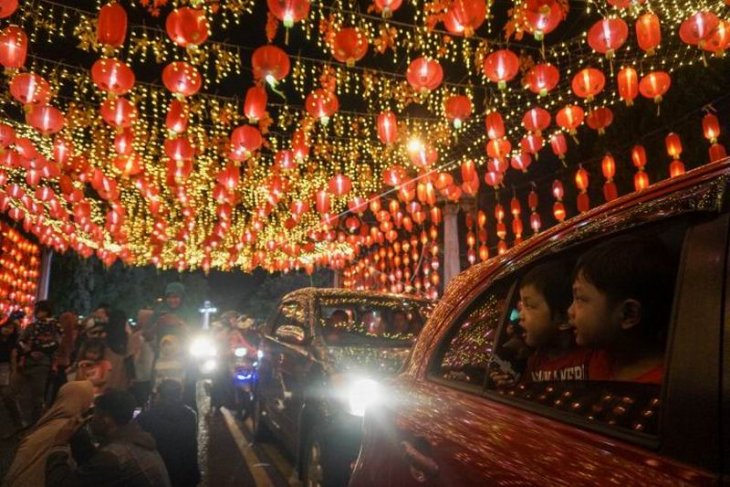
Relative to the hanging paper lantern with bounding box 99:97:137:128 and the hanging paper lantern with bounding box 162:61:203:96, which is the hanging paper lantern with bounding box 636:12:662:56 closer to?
the hanging paper lantern with bounding box 162:61:203:96

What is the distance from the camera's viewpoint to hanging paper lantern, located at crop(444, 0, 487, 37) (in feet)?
22.1

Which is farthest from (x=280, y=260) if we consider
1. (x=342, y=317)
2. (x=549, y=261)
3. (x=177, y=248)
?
(x=549, y=261)

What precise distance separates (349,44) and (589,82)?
12.4 ft

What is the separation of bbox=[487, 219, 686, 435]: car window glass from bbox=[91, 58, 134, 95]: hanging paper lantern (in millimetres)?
8158

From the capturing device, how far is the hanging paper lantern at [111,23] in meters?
7.11

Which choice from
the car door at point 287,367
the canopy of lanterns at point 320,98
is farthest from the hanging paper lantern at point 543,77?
the car door at point 287,367

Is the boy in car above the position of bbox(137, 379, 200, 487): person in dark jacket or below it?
above

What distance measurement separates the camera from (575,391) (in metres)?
1.71

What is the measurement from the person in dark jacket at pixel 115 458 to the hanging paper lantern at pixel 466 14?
5.72m

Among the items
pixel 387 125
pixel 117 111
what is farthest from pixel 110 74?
pixel 387 125

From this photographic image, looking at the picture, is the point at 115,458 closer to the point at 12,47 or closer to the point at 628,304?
the point at 628,304

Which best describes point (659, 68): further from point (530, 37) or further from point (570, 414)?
point (570, 414)

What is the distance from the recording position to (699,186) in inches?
55.2

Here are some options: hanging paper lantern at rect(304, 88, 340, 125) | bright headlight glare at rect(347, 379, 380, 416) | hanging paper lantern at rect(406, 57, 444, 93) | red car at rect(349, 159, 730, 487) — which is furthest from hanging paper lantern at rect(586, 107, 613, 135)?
red car at rect(349, 159, 730, 487)
